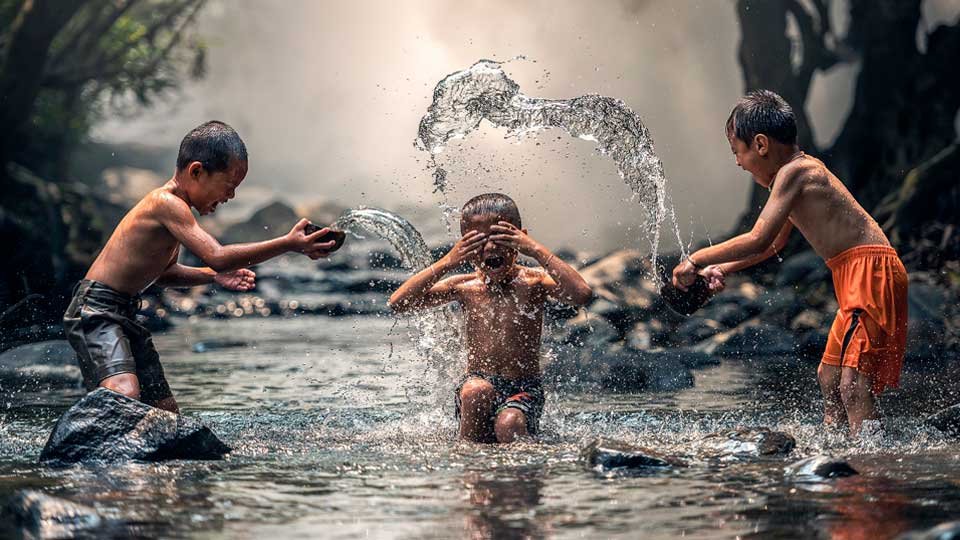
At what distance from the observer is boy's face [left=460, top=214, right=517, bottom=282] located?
Answer: 5078 millimetres

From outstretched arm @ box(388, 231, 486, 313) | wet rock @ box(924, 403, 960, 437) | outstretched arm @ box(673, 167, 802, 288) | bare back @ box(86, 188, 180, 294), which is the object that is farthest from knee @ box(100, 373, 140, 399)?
wet rock @ box(924, 403, 960, 437)

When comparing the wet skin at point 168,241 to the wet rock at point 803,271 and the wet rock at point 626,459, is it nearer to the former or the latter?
the wet rock at point 626,459

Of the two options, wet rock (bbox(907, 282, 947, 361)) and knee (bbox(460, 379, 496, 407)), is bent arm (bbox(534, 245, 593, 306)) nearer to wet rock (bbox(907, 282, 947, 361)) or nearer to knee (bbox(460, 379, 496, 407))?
knee (bbox(460, 379, 496, 407))

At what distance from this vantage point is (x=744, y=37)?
14.7m

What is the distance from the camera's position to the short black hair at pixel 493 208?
16.8ft

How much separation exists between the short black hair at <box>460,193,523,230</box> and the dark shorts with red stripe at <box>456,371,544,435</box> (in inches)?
25.4

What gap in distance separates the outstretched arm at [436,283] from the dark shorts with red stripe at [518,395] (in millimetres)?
358

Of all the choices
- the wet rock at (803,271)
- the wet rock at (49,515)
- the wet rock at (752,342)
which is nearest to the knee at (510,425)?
the wet rock at (49,515)

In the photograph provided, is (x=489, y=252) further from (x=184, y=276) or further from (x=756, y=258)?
(x=184, y=276)

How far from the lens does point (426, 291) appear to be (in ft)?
17.3

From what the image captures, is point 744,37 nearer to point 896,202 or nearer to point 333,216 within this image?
point 896,202

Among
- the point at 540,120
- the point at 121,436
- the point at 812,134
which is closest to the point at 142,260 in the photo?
the point at 121,436

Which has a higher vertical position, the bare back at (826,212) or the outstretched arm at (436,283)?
the bare back at (826,212)

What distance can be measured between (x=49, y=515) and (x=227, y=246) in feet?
5.34
